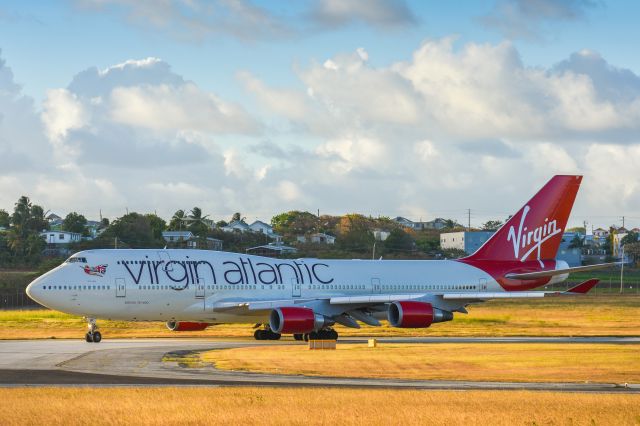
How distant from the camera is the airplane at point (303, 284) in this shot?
47.4 m

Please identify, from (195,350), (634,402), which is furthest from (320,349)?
(634,402)

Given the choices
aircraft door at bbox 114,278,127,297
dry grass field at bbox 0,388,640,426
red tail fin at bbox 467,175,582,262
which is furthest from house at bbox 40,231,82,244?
dry grass field at bbox 0,388,640,426

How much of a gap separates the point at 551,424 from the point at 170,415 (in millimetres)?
8433

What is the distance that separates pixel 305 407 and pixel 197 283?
2543 centimetres

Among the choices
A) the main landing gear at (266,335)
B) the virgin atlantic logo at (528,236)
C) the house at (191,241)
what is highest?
the house at (191,241)

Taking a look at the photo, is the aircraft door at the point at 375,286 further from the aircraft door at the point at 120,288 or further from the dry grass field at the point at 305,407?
the dry grass field at the point at 305,407

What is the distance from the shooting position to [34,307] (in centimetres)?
7588

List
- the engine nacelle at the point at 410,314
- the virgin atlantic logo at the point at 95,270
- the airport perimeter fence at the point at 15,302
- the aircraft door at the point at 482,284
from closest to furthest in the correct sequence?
the virgin atlantic logo at the point at 95,270 → the engine nacelle at the point at 410,314 → the aircraft door at the point at 482,284 → the airport perimeter fence at the point at 15,302

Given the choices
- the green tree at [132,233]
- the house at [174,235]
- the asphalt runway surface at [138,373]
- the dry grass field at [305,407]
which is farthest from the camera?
the house at [174,235]

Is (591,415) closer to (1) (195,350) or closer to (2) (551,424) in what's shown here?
(2) (551,424)

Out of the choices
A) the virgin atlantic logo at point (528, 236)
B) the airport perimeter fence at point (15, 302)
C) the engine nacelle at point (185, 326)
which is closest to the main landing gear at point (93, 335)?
the engine nacelle at point (185, 326)

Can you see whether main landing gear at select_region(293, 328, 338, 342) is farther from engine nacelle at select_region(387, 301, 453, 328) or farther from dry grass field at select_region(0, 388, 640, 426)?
dry grass field at select_region(0, 388, 640, 426)

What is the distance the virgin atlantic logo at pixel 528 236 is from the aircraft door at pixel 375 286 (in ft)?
28.5

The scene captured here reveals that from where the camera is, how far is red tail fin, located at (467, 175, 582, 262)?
58125 mm
